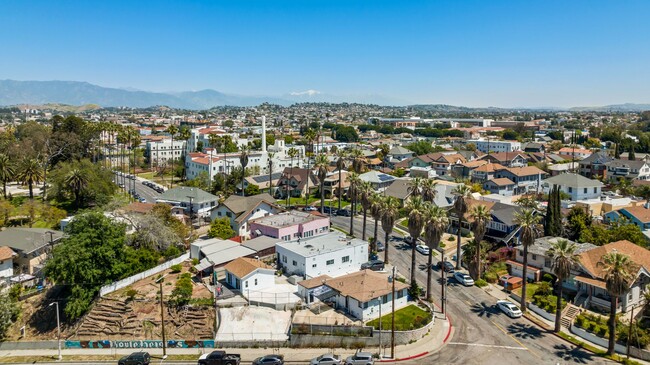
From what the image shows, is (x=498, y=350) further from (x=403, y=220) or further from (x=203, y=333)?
(x=403, y=220)

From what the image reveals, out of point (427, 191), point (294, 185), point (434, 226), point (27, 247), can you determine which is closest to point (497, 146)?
point (294, 185)

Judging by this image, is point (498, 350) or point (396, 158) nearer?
point (498, 350)

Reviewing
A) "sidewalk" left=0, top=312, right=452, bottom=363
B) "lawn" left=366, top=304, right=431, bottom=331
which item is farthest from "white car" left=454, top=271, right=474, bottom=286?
"lawn" left=366, top=304, right=431, bottom=331

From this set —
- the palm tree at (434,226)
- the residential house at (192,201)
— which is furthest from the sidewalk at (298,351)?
the residential house at (192,201)

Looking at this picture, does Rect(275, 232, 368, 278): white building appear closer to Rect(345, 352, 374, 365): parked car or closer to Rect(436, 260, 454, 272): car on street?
Rect(436, 260, 454, 272): car on street

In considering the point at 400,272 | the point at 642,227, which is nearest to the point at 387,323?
the point at 400,272

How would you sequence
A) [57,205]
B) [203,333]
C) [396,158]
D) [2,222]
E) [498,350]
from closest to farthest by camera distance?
[498,350], [203,333], [2,222], [57,205], [396,158]

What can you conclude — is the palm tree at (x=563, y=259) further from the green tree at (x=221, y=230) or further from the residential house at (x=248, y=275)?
the green tree at (x=221, y=230)
